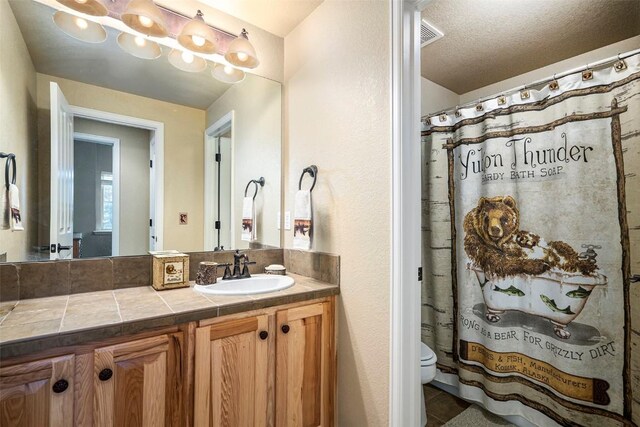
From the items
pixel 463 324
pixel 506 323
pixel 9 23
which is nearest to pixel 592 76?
pixel 506 323

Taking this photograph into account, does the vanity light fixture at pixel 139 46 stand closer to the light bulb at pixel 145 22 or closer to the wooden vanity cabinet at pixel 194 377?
the light bulb at pixel 145 22

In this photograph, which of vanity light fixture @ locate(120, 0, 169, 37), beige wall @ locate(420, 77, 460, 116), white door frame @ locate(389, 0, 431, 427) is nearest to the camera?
white door frame @ locate(389, 0, 431, 427)

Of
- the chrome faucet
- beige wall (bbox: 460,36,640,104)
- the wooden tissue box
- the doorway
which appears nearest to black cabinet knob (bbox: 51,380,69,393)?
the wooden tissue box

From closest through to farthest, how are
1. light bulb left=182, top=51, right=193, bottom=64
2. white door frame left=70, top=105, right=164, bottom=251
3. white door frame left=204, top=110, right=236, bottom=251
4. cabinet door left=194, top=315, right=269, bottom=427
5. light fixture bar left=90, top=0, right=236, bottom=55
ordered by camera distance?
1. cabinet door left=194, top=315, right=269, bottom=427
2. light fixture bar left=90, top=0, right=236, bottom=55
3. white door frame left=70, top=105, right=164, bottom=251
4. light bulb left=182, top=51, right=193, bottom=64
5. white door frame left=204, top=110, right=236, bottom=251

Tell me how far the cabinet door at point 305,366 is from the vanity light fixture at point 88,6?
1.57 metres

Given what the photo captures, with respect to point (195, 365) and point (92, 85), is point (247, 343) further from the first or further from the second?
point (92, 85)

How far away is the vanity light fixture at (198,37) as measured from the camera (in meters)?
1.51

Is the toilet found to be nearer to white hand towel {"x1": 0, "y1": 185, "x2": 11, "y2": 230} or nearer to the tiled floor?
the tiled floor

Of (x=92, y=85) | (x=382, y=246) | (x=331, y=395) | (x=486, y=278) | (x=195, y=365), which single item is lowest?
A: (x=331, y=395)

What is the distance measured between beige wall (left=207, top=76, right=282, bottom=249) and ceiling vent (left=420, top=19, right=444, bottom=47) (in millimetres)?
981

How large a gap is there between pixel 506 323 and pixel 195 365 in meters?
1.81

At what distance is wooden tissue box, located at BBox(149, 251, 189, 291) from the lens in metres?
1.38

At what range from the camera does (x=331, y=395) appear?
149cm

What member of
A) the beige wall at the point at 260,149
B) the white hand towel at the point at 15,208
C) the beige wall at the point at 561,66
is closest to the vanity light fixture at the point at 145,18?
the beige wall at the point at 260,149
